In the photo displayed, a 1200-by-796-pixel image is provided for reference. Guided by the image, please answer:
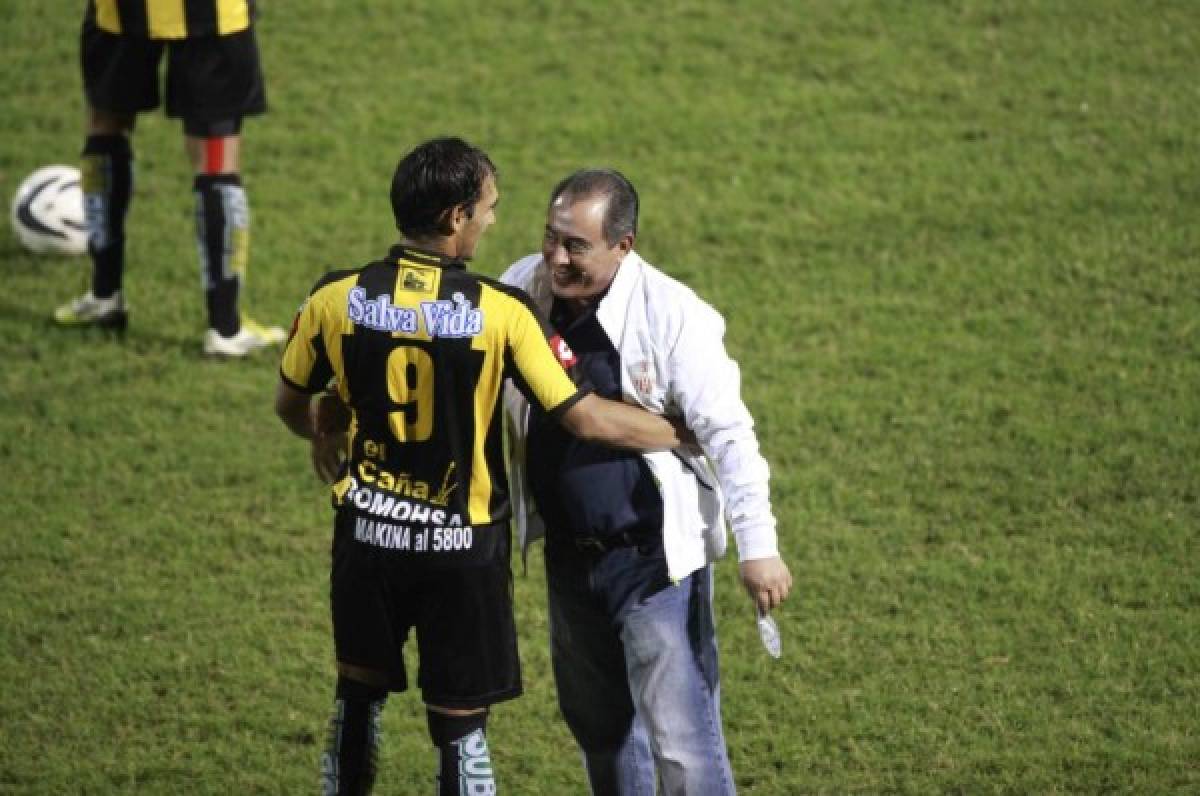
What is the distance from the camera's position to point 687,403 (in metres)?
4.95

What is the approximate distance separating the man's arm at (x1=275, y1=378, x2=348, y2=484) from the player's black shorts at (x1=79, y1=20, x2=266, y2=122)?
408 centimetres

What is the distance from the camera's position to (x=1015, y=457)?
8.02 metres

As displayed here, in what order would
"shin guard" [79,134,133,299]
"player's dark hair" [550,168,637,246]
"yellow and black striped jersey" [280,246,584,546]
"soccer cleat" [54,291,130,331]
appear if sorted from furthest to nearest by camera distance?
"soccer cleat" [54,291,130,331], "shin guard" [79,134,133,299], "player's dark hair" [550,168,637,246], "yellow and black striped jersey" [280,246,584,546]

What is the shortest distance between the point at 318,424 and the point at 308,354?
322 mm

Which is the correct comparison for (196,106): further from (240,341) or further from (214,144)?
(240,341)

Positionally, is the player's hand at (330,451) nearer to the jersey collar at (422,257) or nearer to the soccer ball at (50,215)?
the jersey collar at (422,257)

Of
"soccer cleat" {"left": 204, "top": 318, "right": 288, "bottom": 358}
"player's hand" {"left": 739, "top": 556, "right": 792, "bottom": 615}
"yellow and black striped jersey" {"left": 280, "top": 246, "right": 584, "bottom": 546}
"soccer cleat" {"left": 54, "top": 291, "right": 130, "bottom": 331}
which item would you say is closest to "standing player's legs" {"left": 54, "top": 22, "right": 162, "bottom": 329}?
"soccer cleat" {"left": 54, "top": 291, "right": 130, "bottom": 331}

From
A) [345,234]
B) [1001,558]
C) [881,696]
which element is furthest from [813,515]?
[345,234]

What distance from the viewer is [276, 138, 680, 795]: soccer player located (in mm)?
4746

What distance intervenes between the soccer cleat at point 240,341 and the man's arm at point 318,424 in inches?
155

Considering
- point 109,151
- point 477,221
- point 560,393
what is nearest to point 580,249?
point 477,221

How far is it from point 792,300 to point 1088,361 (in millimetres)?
1515

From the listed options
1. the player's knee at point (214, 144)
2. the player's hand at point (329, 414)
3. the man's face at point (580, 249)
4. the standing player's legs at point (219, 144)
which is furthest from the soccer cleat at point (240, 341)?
the man's face at point (580, 249)

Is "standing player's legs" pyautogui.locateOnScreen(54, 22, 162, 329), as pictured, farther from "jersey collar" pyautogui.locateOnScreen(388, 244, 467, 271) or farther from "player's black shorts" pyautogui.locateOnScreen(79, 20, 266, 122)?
"jersey collar" pyautogui.locateOnScreen(388, 244, 467, 271)
